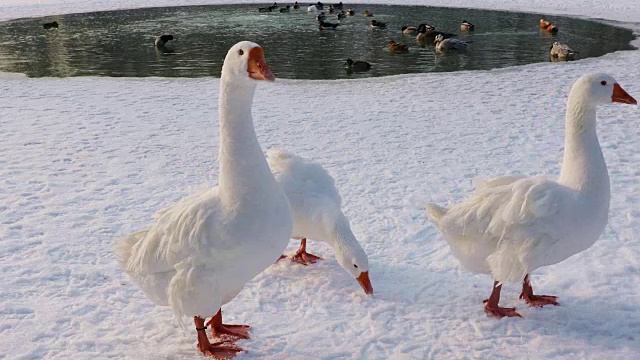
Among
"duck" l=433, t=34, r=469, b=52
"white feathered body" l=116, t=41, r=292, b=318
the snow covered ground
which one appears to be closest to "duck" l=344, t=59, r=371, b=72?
the snow covered ground

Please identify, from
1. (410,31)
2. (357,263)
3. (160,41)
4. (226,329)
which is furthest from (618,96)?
(410,31)

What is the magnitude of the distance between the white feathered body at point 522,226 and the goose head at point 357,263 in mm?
666

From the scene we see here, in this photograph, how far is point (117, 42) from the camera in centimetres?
2206

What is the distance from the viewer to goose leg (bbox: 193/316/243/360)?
3.73m

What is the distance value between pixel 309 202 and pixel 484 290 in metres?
1.54

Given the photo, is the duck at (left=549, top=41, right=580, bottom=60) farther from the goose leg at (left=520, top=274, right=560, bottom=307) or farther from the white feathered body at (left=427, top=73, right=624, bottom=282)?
the goose leg at (left=520, top=274, right=560, bottom=307)

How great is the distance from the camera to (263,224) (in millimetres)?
3398

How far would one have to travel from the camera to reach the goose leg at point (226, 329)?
13.0 ft

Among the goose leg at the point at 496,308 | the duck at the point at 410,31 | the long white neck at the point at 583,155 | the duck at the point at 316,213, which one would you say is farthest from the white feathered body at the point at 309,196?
the duck at the point at 410,31

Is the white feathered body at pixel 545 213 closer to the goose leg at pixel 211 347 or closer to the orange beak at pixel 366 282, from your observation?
the orange beak at pixel 366 282

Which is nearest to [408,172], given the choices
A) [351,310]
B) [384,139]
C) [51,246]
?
[384,139]

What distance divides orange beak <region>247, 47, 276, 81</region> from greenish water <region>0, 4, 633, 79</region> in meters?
11.8

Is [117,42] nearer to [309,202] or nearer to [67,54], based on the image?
[67,54]

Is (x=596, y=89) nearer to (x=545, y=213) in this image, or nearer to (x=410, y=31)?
(x=545, y=213)
